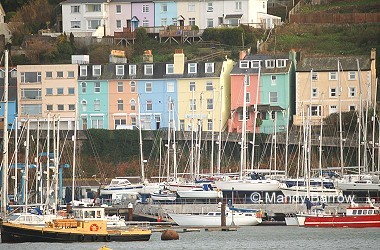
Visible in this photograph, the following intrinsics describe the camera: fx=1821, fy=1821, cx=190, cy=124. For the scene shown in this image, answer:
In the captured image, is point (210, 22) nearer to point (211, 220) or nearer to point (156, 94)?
point (156, 94)

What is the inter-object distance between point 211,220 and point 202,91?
29.3 meters

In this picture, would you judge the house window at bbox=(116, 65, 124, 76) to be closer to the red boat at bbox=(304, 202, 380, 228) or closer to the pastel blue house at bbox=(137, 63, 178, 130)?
the pastel blue house at bbox=(137, 63, 178, 130)

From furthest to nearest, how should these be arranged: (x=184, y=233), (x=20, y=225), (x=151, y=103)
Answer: (x=151, y=103)
(x=184, y=233)
(x=20, y=225)

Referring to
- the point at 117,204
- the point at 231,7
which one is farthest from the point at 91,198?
the point at 231,7

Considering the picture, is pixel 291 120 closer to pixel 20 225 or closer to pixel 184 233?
pixel 184 233

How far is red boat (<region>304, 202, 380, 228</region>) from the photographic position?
10562cm

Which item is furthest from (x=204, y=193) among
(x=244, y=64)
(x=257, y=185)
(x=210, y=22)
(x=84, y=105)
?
(x=210, y=22)

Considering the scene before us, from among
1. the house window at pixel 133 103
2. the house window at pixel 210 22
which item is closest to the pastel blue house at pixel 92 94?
the house window at pixel 133 103

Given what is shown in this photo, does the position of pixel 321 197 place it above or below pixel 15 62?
below

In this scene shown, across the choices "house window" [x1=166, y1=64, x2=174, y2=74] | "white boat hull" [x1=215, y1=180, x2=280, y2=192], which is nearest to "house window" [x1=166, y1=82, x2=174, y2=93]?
"house window" [x1=166, y1=64, x2=174, y2=74]

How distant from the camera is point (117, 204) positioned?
11494 cm

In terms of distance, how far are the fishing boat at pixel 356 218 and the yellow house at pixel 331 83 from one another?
25.1m

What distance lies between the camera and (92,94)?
140 meters

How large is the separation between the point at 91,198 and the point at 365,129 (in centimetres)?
1842
